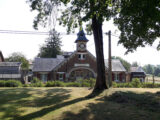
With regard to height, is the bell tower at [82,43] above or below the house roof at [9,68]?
above

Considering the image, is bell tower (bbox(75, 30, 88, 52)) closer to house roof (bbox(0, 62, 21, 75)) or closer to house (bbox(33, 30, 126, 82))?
house (bbox(33, 30, 126, 82))

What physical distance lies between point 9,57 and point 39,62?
112ft

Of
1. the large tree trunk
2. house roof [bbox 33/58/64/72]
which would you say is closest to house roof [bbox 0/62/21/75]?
house roof [bbox 33/58/64/72]

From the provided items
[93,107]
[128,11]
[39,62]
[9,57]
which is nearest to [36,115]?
[93,107]

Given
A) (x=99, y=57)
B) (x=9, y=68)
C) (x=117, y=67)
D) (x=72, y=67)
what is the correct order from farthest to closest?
(x=9, y=68) < (x=117, y=67) < (x=72, y=67) < (x=99, y=57)

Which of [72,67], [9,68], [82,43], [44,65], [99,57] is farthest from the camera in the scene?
[9,68]

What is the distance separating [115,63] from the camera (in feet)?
124

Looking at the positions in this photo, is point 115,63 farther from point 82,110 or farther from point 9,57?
point 9,57

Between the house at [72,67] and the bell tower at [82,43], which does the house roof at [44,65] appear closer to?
the house at [72,67]

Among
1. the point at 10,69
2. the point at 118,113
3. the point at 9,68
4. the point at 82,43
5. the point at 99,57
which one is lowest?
the point at 118,113

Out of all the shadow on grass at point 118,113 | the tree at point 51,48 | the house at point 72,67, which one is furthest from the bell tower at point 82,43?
the tree at point 51,48

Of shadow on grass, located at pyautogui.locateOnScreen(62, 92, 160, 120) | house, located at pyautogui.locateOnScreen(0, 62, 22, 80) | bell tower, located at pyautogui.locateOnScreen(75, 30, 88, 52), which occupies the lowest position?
shadow on grass, located at pyautogui.locateOnScreen(62, 92, 160, 120)

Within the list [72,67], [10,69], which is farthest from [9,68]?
[72,67]

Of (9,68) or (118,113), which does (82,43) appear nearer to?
(9,68)
